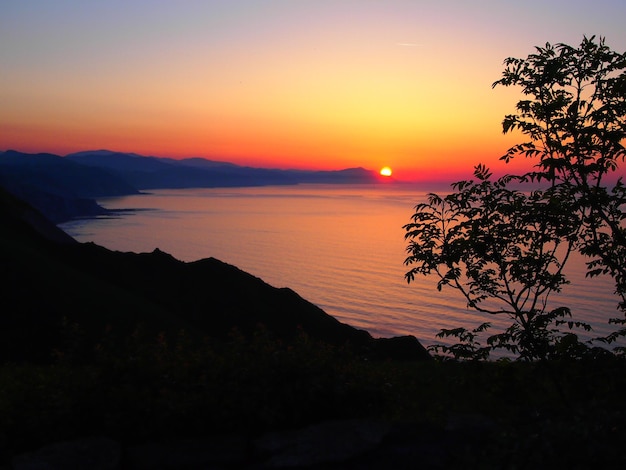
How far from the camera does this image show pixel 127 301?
3947 centimetres

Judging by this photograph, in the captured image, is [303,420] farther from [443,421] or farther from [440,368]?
[440,368]

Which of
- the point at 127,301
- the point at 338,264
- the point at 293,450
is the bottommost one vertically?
the point at 338,264

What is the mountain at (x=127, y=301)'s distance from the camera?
33.0 meters

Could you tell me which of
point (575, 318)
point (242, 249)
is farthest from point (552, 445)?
point (242, 249)

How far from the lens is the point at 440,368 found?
1511 centimetres

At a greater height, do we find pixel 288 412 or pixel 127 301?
pixel 288 412

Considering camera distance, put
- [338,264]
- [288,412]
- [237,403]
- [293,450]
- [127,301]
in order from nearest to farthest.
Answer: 1. [293,450]
2. [237,403]
3. [288,412]
4. [127,301]
5. [338,264]

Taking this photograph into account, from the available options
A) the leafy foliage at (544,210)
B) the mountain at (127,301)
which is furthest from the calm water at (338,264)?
the leafy foliage at (544,210)

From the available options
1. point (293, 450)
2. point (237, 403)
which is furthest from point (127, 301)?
point (293, 450)

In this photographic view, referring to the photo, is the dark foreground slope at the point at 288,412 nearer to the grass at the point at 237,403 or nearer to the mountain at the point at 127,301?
the grass at the point at 237,403

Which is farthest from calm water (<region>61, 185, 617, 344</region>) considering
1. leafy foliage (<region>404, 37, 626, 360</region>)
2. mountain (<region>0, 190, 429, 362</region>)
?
leafy foliage (<region>404, 37, 626, 360</region>)

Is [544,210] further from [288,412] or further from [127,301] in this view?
[127,301]

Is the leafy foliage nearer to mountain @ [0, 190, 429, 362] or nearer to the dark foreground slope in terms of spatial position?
the dark foreground slope

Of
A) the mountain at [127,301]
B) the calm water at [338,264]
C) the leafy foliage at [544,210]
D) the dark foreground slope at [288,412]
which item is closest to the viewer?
the dark foreground slope at [288,412]
